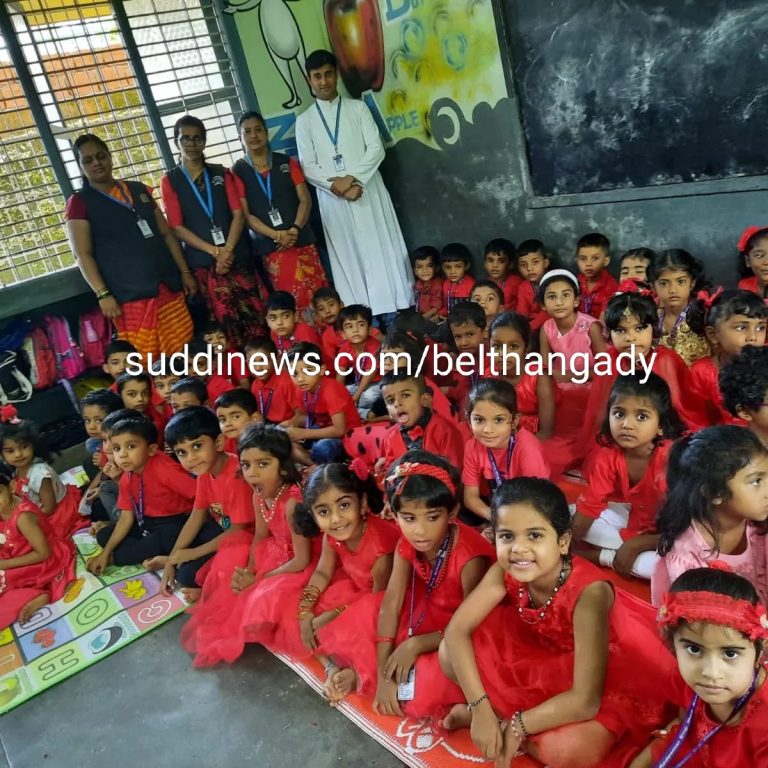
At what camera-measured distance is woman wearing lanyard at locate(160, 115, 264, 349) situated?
417 centimetres

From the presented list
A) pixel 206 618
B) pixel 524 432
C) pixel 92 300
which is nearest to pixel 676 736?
pixel 524 432

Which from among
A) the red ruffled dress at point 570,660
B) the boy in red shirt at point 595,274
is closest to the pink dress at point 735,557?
the red ruffled dress at point 570,660

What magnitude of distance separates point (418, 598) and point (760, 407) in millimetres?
1100

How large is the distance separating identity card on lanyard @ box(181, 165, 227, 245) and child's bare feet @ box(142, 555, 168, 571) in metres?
2.27

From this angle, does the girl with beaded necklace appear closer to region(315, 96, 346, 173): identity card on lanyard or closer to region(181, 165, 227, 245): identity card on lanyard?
region(181, 165, 227, 245): identity card on lanyard

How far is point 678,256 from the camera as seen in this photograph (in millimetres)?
2762

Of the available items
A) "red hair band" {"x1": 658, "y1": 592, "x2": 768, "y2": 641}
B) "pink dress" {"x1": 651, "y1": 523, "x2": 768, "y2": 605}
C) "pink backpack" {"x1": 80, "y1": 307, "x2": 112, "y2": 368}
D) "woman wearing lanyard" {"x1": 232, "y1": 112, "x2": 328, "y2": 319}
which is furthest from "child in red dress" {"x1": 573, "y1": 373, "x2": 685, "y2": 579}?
"pink backpack" {"x1": 80, "y1": 307, "x2": 112, "y2": 368}

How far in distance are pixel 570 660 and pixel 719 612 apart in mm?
488

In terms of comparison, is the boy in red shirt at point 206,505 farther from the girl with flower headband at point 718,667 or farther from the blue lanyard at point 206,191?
the blue lanyard at point 206,191

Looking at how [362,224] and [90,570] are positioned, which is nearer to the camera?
[90,570]

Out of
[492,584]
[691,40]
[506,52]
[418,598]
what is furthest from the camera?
[506,52]

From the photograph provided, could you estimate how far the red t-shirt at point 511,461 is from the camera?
7.23 feet

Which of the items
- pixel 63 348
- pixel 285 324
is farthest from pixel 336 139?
pixel 63 348

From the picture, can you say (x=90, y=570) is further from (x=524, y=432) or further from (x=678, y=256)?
(x=678, y=256)
